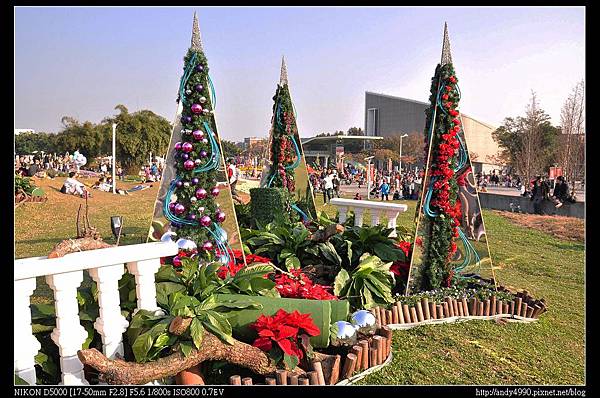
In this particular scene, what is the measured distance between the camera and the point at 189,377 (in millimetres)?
3045

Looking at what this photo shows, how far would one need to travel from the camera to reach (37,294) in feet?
18.9

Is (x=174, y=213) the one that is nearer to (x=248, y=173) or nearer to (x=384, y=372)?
(x=384, y=372)

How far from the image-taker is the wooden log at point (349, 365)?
11.0ft

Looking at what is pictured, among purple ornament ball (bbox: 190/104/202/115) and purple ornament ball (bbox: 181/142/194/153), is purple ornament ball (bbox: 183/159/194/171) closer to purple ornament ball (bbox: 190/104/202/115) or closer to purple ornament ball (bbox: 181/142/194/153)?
purple ornament ball (bbox: 181/142/194/153)

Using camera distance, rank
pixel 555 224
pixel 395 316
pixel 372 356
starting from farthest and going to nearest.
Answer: pixel 555 224, pixel 395 316, pixel 372 356

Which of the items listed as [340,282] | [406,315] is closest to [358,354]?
[406,315]

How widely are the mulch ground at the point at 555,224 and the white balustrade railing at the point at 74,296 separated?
40.3 feet

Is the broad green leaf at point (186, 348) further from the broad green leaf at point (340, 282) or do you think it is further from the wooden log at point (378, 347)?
the broad green leaf at point (340, 282)

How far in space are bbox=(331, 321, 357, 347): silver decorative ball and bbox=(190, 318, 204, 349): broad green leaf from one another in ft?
3.68

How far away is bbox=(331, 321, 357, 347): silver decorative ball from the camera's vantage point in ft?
11.6

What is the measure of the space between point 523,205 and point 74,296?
1796cm

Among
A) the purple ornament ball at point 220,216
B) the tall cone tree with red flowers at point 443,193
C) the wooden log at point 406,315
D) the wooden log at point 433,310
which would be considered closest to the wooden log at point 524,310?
the tall cone tree with red flowers at point 443,193

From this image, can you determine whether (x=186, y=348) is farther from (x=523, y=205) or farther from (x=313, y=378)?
(x=523, y=205)

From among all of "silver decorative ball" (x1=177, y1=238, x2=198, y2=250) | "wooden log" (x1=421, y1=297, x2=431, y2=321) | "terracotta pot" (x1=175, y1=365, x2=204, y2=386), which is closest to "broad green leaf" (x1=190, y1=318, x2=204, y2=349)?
"terracotta pot" (x1=175, y1=365, x2=204, y2=386)
